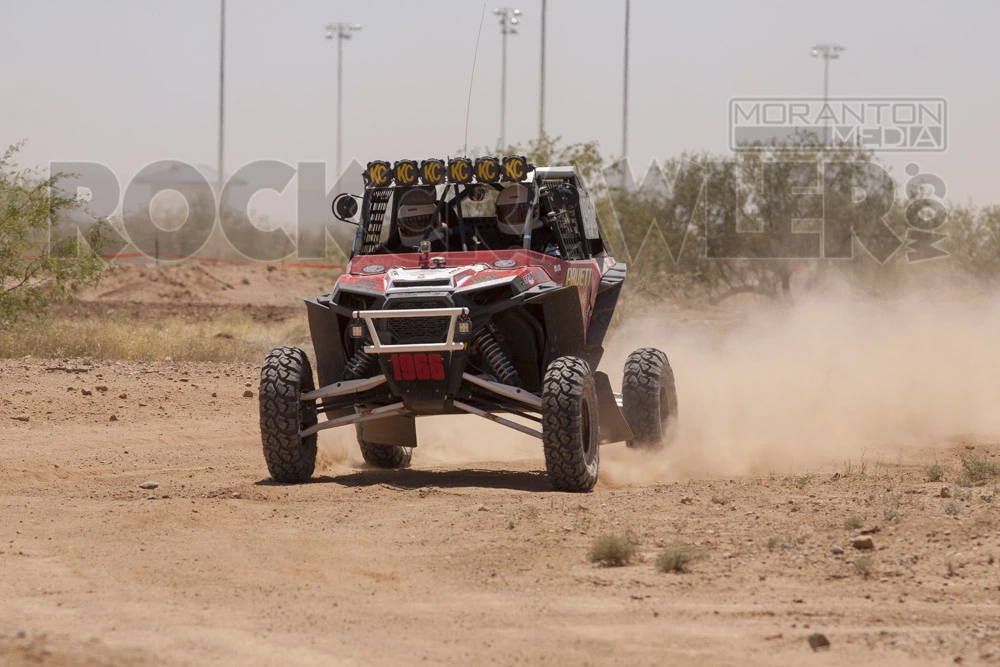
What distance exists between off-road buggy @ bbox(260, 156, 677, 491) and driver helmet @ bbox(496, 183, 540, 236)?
36 mm

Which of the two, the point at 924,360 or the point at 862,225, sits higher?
the point at 862,225

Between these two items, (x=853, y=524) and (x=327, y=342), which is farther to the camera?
(x=327, y=342)

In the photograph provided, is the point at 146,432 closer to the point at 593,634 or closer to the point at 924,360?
the point at 593,634

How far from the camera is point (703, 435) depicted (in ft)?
40.9

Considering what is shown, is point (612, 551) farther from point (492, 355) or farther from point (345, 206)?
point (345, 206)

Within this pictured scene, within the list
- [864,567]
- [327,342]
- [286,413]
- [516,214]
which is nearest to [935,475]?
[864,567]

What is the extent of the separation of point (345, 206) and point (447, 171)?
3.26 ft

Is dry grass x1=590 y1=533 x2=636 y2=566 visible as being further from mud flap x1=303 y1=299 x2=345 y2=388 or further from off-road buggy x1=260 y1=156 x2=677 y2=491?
mud flap x1=303 y1=299 x2=345 y2=388

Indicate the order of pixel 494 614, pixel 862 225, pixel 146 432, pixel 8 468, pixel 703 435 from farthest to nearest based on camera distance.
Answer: pixel 862 225, pixel 146 432, pixel 703 435, pixel 8 468, pixel 494 614

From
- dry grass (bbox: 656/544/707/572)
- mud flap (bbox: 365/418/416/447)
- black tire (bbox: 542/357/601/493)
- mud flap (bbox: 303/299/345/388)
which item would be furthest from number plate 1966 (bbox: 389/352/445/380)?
dry grass (bbox: 656/544/707/572)

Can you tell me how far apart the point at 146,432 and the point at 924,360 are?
35.9 feet

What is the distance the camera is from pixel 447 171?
35.1 ft

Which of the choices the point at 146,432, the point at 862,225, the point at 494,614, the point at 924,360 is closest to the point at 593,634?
the point at 494,614

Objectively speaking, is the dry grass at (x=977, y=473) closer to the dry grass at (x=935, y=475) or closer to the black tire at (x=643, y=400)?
the dry grass at (x=935, y=475)
